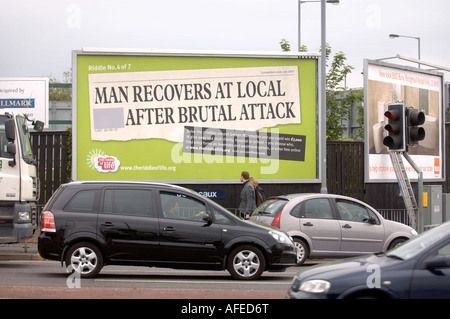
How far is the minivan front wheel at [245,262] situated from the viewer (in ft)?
→ 36.1

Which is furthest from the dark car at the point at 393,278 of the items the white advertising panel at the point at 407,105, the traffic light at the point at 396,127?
the white advertising panel at the point at 407,105

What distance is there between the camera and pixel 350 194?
69.3 feet

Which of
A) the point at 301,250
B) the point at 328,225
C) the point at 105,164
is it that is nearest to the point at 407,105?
the point at 328,225

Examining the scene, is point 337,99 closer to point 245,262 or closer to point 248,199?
point 248,199

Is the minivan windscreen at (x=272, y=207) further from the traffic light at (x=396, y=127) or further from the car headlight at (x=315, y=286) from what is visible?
the car headlight at (x=315, y=286)

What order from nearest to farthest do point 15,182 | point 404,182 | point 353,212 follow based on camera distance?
point 15,182
point 353,212
point 404,182

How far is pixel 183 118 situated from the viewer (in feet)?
63.8

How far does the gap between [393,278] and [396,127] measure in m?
7.47

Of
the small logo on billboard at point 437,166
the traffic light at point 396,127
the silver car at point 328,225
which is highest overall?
the traffic light at point 396,127

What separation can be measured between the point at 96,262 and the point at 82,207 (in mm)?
960

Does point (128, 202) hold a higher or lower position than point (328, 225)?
higher

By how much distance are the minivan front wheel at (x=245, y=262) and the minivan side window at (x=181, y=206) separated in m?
0.87

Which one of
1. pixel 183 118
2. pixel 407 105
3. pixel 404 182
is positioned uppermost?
pixel 407 105
